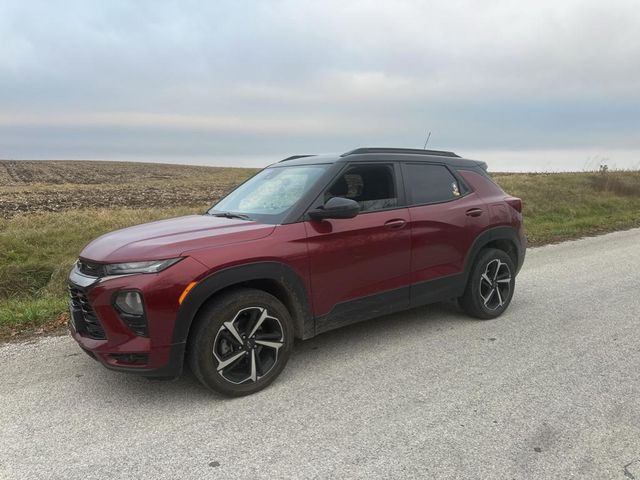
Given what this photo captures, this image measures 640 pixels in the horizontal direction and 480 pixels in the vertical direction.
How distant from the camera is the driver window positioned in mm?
4377

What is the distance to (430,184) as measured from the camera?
5.01 m

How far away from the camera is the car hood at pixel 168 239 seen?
347 centimetres

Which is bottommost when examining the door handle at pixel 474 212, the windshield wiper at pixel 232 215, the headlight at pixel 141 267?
the headlight at pixel 141 267

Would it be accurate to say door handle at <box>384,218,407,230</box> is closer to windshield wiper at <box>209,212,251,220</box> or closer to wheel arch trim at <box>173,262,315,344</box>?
wheel arch trim at <box>173,262,315,344</box>

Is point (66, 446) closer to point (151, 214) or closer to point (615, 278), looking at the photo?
point (615, 278)

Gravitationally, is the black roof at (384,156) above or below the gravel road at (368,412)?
above

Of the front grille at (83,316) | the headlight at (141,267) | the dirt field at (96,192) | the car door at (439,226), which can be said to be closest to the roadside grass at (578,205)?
the car door at (439,226)

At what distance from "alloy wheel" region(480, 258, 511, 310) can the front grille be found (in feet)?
12.1

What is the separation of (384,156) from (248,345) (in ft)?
7.03

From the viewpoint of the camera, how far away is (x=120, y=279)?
3.38 meters

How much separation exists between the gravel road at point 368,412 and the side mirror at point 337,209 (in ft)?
4.11

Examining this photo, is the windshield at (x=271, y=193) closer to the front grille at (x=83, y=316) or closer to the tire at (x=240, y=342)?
the tire at (x=240, y=342)

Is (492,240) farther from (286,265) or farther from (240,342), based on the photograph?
(240,342)

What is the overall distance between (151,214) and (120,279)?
37.2 feet
